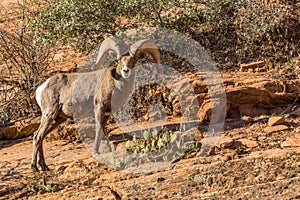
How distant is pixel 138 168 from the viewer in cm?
713

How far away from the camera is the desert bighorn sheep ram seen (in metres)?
8.24

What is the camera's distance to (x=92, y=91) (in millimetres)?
8469

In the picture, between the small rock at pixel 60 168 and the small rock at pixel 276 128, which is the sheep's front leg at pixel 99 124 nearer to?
the small rock at pixel 60 168

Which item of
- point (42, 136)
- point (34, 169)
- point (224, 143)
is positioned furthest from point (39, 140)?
point (224, 143)

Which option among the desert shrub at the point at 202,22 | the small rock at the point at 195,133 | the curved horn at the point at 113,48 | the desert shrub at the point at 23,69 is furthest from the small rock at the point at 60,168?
the desert shrub at the point at 202,22

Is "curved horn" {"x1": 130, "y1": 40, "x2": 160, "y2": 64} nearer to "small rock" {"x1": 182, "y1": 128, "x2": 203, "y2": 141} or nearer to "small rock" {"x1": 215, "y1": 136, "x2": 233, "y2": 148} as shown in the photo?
"small rock" {"x1": 182, "y1": 128, "x2": 203, "y2": 141}

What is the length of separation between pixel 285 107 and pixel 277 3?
3.39 m

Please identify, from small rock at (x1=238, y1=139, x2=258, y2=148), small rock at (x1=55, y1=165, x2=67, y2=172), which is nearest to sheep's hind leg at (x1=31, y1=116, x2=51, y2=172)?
small rock at (x1=55, y1=165, x2=67, y2=172)

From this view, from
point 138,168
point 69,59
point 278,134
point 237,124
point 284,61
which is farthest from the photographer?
point 69,59

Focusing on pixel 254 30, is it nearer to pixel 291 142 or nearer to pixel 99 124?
pixel 291 142

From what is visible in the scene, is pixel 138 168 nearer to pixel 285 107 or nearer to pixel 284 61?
pixel 285 107

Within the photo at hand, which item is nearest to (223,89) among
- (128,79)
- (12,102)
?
(128,79)

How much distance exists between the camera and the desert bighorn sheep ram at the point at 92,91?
8.24m

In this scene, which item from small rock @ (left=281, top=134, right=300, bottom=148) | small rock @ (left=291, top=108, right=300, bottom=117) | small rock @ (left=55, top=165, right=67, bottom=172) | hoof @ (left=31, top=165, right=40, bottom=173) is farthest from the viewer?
small rock @ (left=291, top=108, right=300, bottom=117)
